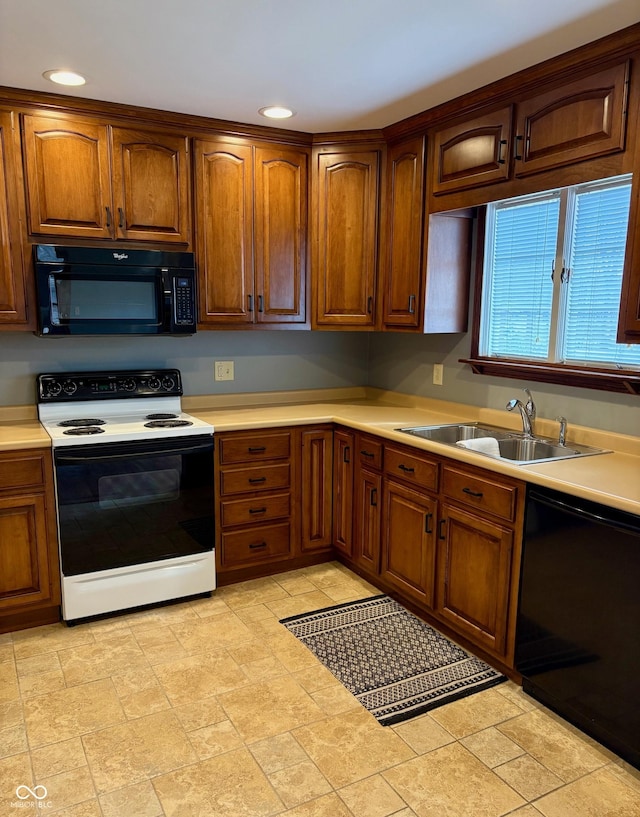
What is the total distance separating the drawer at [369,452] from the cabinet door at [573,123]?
1369 millimetres

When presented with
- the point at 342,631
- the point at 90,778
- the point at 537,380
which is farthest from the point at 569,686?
the point at 90,778

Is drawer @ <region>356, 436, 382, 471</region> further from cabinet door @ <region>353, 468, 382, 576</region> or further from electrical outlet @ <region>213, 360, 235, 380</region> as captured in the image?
electrical outlet @ <region>213, 360, 235, 380</region>

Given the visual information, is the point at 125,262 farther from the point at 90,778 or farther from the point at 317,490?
the point at 90,778

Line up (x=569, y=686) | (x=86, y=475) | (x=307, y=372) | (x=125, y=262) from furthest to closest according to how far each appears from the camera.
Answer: (x=307, y=372) < (x=125, y=262) < (x=86, y=475) < (x=569, y=686)

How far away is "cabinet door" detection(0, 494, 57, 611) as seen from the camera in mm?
2641

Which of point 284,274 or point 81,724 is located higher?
point 284,274

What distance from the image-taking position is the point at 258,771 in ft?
6.34

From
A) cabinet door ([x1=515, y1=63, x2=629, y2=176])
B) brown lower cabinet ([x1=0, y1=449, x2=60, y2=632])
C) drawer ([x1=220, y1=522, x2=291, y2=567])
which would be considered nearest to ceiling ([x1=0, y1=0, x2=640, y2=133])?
cabinet door ([x1=515, y1=63, x2=629, y2=176])

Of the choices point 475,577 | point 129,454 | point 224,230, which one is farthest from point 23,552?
point 475,577

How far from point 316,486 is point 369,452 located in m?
0.43

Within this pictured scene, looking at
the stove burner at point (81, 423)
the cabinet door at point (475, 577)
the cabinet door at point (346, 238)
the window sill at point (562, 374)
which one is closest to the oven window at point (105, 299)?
the stove burner at point (81, 423)

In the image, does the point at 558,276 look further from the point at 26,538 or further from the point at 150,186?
the point at 26,538

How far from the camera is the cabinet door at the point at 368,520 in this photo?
3.09m

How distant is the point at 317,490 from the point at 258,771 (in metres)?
1.61
